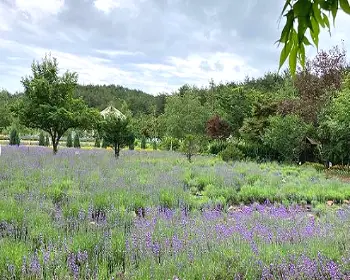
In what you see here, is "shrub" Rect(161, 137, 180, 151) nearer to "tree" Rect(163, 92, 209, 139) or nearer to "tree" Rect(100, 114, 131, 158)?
"tree" Rect(163, 92, 209, 139)

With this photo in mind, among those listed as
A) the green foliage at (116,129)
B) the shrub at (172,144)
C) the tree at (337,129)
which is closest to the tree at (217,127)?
the shrub at (172,144)

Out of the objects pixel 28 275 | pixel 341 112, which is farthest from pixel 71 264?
pixel 341 112

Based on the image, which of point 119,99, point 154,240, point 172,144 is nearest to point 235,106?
point 172,144

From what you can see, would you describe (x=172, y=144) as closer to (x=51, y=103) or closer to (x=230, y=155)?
(x=230, y=155)

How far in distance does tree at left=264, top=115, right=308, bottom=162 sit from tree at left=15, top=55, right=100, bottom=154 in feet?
32.5

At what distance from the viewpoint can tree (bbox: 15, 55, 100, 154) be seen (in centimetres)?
1656

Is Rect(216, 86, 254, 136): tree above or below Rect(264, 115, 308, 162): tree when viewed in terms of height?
above

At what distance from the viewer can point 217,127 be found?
2845 centimetres

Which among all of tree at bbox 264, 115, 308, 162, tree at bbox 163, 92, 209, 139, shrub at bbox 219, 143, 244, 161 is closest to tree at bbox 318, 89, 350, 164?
tree at bbox 264, 115, 308, 162

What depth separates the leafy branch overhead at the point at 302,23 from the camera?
1.02m

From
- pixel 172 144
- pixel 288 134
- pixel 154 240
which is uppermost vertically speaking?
pixel 288 134

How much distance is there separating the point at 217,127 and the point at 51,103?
1417cm

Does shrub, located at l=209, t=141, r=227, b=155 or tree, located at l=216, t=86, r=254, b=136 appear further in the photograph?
tree, located at l=216, t=86, r=254, b=136

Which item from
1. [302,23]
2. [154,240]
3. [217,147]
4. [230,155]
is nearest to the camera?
[302,23]
